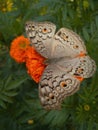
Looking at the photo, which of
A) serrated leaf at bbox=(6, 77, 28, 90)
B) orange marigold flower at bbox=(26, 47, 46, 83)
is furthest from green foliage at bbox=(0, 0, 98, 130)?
orange marigold flower at bbox=(26, 47, 46, 83)

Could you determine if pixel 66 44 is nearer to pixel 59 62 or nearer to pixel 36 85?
pixel 59 62

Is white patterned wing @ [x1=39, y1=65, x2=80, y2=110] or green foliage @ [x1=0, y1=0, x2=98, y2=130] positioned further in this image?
green foliage @ [x1=0, y1=0, x2=98, y2=130]

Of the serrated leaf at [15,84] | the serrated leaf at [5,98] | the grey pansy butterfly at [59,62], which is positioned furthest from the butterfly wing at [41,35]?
the serrated leaf at [5,98]

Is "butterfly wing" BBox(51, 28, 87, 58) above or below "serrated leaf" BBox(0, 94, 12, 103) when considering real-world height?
above

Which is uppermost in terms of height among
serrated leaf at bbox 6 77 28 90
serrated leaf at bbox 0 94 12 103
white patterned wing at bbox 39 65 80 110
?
white patterned wing at bbox 39 65 80 110

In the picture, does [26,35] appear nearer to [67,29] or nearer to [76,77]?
[67,29]

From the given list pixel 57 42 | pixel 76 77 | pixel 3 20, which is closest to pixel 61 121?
pixel 76 77

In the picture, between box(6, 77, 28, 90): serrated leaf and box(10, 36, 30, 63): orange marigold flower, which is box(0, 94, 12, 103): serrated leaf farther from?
box(10, 36, 30, 63): orange marigold flower
